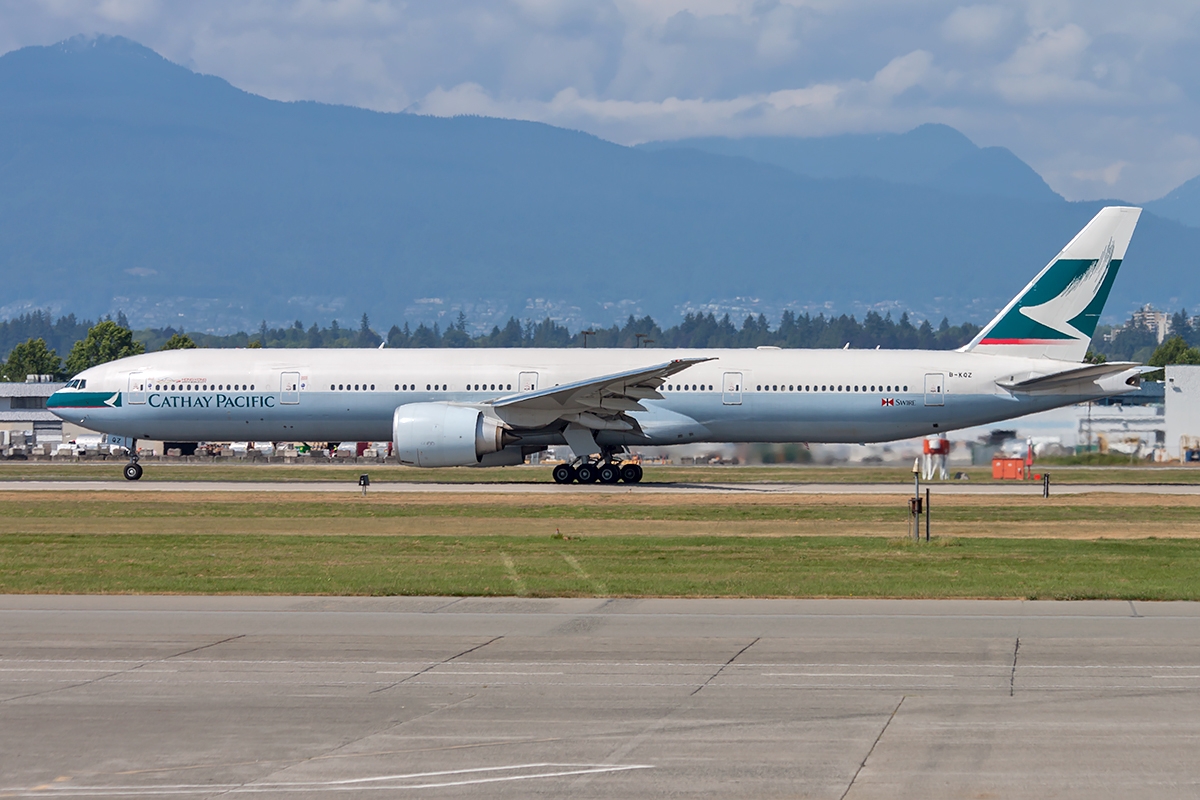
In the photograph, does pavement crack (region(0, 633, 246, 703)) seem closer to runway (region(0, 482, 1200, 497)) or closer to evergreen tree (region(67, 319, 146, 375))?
runway (region(0, 482, 1200, 497))

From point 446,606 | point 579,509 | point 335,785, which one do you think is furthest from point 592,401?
point 335,785

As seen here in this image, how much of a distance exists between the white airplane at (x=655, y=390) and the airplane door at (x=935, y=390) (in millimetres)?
45

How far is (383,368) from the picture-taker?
145 ft

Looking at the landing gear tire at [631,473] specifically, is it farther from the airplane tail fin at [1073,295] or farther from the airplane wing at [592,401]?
the airplane tail fin at [1073,295]

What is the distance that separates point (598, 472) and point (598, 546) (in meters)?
18.0

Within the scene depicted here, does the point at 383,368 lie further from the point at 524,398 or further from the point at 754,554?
the point at 754,554

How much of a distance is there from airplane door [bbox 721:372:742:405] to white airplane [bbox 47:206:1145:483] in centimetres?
3

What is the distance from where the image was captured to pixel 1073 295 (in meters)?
44.2

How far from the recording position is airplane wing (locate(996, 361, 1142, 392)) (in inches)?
1629

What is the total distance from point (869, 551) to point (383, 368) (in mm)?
22885

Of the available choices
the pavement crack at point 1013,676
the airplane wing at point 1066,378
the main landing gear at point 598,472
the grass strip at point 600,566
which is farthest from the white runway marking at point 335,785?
the airplane wing at point 1066,378

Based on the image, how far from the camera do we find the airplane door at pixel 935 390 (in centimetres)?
4331

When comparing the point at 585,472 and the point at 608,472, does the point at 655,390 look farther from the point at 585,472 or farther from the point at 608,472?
the point at 585,472

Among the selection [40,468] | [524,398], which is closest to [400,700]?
[524,398]
